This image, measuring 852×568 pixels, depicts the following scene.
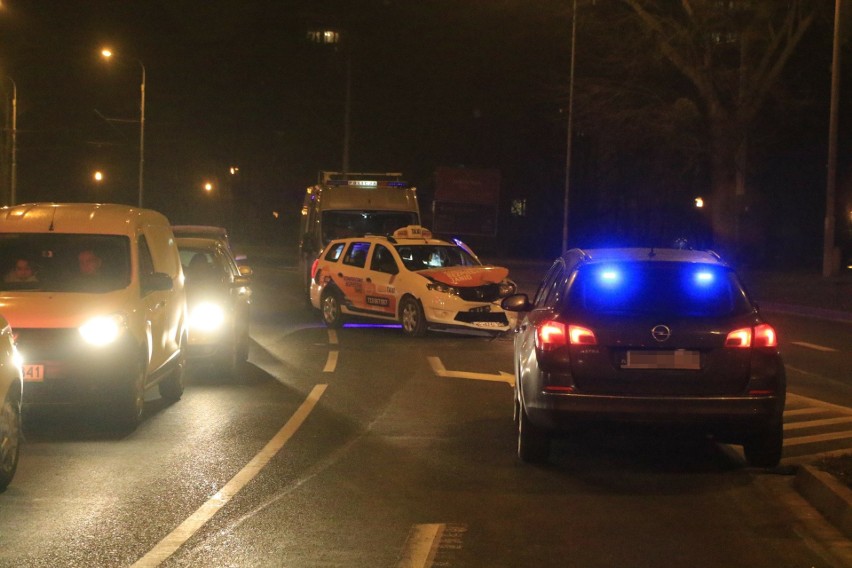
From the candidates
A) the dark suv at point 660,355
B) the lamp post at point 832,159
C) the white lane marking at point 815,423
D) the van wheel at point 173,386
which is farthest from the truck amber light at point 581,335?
the lamp post at point 832,159

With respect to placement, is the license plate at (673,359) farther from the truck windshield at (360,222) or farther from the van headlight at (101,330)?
the truck windshield at (360,222)

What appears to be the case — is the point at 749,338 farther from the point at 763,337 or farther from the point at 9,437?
the point at 9,437

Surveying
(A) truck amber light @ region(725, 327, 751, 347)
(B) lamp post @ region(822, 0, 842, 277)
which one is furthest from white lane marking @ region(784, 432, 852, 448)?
(B) lamp post @ region(822, 0, 842, 277)

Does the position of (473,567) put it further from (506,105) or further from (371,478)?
(506,105)

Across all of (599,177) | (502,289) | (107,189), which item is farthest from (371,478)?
(107,189)

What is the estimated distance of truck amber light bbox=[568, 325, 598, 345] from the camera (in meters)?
8.72

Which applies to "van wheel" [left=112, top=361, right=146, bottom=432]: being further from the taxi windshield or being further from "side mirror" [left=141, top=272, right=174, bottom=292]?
the taxi windshield

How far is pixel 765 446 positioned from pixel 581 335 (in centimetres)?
161

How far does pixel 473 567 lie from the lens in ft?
21.0

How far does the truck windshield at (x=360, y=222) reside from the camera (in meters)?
27.2

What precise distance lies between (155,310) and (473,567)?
591 centimetres

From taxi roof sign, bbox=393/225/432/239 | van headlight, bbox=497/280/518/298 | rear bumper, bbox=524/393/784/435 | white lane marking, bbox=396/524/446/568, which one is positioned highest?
taxi roof sign, bbox=393/225/432/239

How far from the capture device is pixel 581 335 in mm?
8742

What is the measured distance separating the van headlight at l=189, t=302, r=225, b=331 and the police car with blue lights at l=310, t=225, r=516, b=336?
579 centimetres
